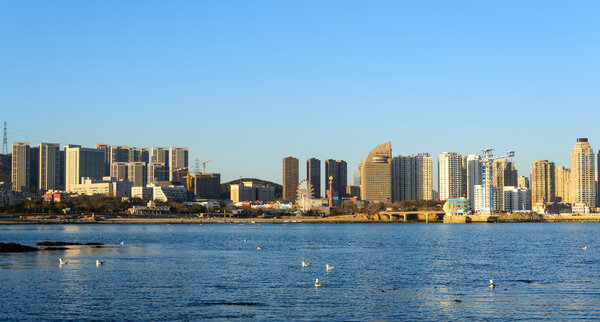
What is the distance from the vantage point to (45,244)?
310ft

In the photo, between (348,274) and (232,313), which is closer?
(232,313)

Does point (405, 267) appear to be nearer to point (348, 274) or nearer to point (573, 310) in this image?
point (348, 274)

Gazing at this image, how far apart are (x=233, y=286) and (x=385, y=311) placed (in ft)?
46.6

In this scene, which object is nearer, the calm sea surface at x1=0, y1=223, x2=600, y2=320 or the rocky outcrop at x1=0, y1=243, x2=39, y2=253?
the calm sea surface at x1=0, y1=223, x2=600, y2=320

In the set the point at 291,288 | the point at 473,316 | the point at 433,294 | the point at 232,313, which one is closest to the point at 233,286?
the point at 291,288

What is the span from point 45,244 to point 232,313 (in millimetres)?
64206

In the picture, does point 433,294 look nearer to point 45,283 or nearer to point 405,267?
point 405,267

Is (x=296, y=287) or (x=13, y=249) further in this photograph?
(x=13, y=249)

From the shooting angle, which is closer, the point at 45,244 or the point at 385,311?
the point at 385,311

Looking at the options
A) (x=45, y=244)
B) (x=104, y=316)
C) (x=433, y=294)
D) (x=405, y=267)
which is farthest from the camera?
(x=45, y=244)

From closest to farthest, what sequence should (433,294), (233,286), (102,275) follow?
(433,294), (233,286), (102,275)

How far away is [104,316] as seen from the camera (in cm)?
3794

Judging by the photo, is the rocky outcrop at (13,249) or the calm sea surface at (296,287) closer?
the calm sea surface at (296,287)

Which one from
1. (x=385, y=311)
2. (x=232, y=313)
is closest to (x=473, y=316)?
(x=385, y=311)
